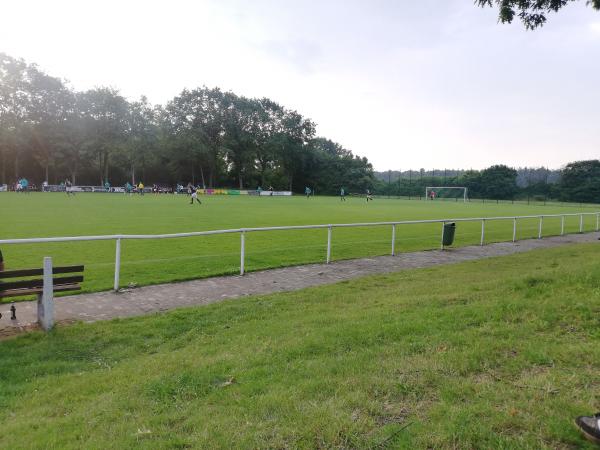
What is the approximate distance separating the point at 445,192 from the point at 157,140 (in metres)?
50.4

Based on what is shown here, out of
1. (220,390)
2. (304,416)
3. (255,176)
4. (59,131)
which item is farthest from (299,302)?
(255,176)

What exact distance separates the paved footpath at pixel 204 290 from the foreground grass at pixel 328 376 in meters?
0.75

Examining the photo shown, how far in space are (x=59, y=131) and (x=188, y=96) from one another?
22565 mm

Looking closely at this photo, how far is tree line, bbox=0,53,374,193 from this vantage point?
6375cm

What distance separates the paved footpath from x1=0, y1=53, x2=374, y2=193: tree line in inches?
2512

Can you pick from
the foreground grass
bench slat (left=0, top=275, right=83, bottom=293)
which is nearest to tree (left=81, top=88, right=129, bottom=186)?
bench slat (left=0, top=275, right=83, bottom=293)

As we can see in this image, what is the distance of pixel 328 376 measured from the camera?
11.8 feet

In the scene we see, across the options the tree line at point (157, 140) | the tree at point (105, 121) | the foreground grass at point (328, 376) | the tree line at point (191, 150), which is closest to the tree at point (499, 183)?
the tree line at point (191, 150)

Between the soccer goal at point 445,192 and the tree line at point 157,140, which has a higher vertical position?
the tree line at point 157,140

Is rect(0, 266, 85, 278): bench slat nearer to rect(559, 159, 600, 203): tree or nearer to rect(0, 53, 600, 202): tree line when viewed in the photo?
rect(0, 53, 600, 202): tree line

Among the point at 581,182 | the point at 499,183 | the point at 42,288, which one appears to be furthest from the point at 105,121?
the point at 581,182

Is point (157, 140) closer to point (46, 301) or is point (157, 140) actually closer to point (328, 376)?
point (46, 301)

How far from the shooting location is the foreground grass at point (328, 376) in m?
2.76

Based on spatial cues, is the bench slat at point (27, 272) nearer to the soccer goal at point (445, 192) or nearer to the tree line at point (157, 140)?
the tree line at point (157, 140)
